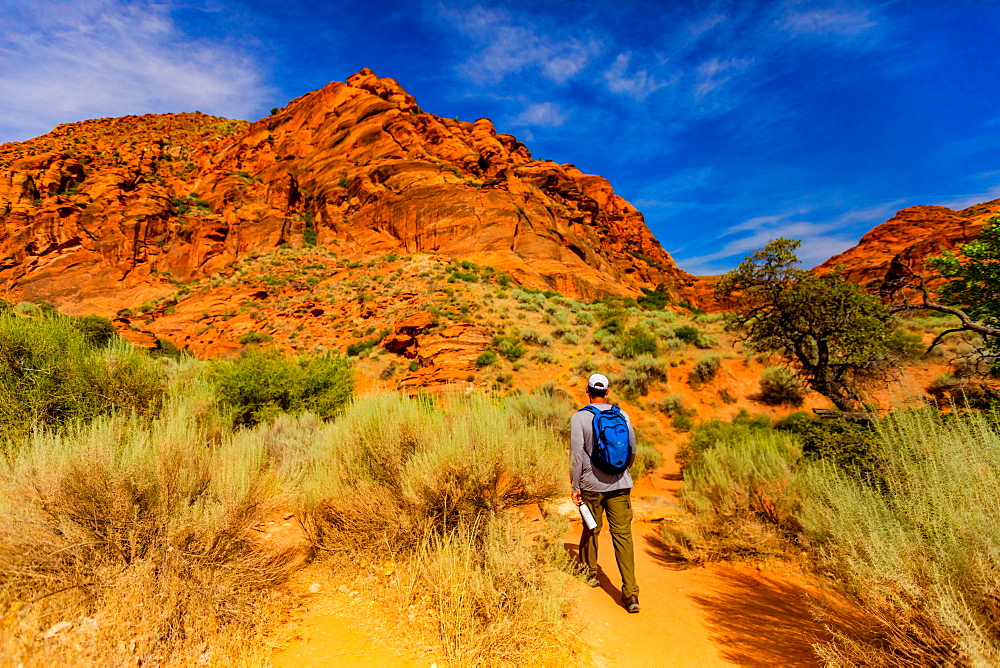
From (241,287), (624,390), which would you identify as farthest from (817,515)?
(241,287)

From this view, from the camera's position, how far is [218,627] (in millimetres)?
2455

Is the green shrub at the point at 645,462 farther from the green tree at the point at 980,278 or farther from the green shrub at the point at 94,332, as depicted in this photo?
the green shrub at the point at 94,332

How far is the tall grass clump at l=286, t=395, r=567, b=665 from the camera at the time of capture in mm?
2678

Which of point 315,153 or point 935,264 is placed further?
point 315,153

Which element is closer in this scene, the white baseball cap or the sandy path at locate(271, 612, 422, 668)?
the sandy path at locate(271, 612, 422, 668)

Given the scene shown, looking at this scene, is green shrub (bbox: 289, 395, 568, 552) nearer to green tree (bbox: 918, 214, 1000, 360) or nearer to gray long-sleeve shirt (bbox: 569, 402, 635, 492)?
gray long-sleeve shirt (bbox: 569, 402, 635, 492)

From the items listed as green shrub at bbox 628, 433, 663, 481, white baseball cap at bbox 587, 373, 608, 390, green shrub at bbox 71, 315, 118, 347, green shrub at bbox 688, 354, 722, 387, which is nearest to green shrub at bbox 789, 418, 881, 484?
white baseball cap at bbox 587, 373, 608, 390

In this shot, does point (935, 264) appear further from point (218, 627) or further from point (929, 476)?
point (218, 627)

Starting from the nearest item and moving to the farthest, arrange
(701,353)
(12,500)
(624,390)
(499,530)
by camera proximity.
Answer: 1. (12,500)
2. (499,530)
3. (624,390)
4. (701,353)

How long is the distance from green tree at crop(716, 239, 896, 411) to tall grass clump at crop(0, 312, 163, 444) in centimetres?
1085

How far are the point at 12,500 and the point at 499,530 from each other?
3.20 metres

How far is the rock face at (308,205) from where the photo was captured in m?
31.0

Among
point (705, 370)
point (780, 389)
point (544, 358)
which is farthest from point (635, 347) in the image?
point (780, 389)

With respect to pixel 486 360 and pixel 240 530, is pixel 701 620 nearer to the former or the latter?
pixel 240 530
